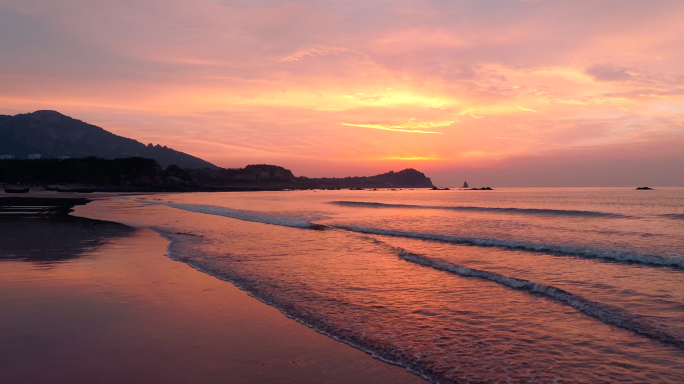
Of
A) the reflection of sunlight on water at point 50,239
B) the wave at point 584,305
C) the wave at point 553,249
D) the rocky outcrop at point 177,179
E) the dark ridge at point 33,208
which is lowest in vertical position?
the dark ridge at point 33,208

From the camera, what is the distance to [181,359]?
5.49 m

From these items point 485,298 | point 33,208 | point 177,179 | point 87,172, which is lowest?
point 33,208

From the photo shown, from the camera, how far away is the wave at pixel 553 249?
1326cm

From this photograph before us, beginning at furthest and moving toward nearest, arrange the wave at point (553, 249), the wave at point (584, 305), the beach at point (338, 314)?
the wave at point (553, 249) < the wave at point (584, 305) < the beach at point (338, 314)

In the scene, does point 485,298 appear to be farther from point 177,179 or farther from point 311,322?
point 177,179

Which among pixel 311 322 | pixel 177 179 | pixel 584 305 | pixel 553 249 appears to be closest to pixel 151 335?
pixel 311 322

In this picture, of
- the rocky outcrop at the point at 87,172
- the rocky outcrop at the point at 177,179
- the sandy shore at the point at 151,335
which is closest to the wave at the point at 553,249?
the sandy shore at the point at 151,335

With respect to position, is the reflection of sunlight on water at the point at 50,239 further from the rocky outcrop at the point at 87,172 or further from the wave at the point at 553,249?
the rocky outcrop at the point at 87,172

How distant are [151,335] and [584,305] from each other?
325 inches

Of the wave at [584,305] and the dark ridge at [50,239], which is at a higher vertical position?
the wave at [584,305]

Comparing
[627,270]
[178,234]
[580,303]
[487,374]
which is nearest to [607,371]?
[487,374]

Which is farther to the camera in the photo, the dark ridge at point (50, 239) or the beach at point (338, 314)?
the dark ridge at point (50, 239)

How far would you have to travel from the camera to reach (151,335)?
6.38 metres

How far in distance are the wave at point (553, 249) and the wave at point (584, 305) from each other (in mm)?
5280
